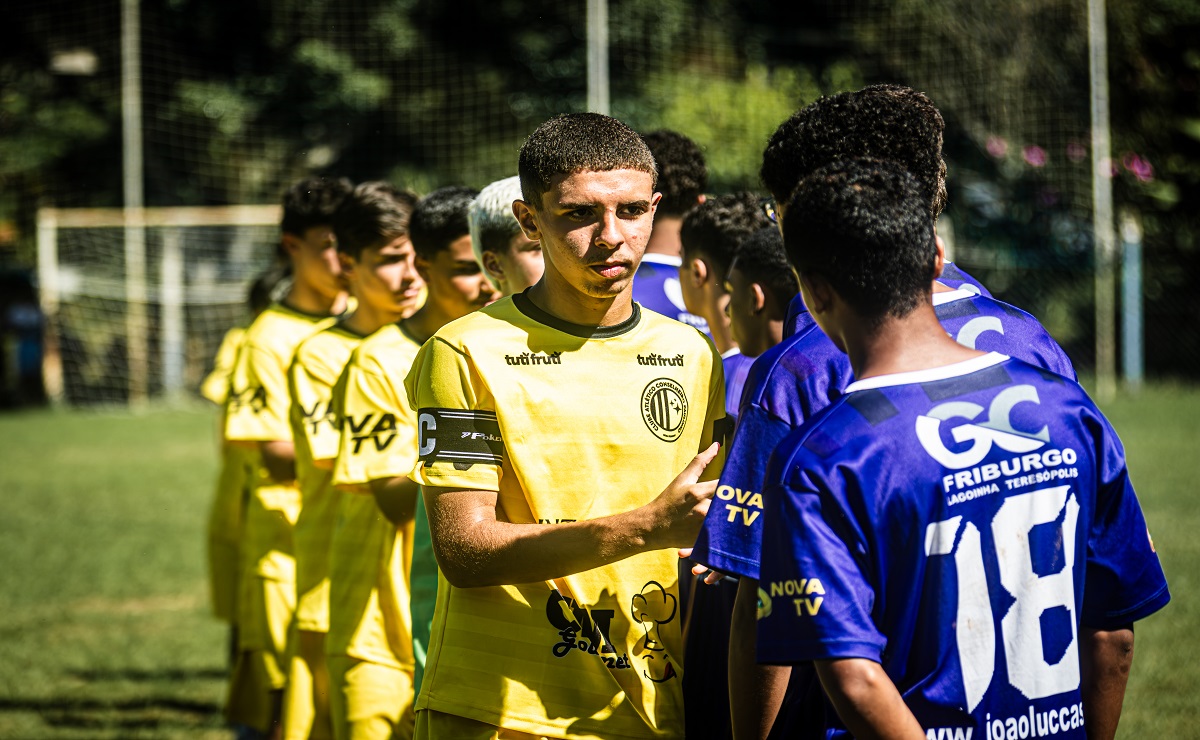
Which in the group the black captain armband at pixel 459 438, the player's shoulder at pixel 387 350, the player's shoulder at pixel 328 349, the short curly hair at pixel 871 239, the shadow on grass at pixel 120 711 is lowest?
the shadow on grass at pixel 120 711

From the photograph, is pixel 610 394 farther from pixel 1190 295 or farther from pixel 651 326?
pixel 1190 295

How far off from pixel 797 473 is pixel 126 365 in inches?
841

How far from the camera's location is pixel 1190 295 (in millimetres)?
19562

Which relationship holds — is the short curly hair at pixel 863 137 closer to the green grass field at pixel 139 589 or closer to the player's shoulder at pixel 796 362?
the player's shoulder at pixel 796 362

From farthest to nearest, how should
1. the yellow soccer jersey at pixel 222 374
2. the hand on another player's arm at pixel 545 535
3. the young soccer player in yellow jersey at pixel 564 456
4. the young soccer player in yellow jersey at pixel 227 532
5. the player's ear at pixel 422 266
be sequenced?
the yellow soccer jersey at pixel 222 374 → the young soccer player in yellow jersey at pixel 227 532 → the player's ear at pixel 422 266 → the young soccer player in yellow jersey at pixel 564 456 → the hand on another player's arm at pixel 545 535

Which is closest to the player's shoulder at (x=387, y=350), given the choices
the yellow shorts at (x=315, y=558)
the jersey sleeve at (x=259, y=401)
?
the yellow shorts at (x=315, y=558)

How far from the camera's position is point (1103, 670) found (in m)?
2.06

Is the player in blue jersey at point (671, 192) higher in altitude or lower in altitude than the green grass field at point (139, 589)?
higher

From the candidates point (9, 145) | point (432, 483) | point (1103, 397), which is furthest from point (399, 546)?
point (9, 145)

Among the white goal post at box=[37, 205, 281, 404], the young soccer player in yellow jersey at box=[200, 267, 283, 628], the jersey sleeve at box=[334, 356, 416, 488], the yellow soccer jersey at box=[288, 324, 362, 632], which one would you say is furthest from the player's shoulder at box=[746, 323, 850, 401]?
the white goal post at box=[37, 205, 281, 404]

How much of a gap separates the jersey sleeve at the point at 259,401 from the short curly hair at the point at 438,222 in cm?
133

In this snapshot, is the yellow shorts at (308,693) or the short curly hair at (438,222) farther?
the yellow shorts at (308,693)

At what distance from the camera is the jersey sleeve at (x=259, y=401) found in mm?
4719

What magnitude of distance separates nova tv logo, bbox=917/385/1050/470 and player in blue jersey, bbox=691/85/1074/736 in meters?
0.30
